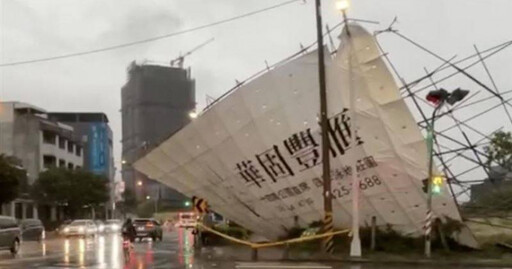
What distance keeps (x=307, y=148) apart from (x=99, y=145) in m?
115

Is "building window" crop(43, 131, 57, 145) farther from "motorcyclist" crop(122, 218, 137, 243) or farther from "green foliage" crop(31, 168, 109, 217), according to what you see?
"motorcyclist" crop(122, 218, 137, 243)

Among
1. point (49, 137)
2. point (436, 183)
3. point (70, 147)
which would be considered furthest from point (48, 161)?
point (436, 183)

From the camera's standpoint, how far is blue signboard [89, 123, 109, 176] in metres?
141

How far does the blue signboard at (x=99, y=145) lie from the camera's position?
14143 centimetres

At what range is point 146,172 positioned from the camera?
126 feet

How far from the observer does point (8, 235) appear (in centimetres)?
3841

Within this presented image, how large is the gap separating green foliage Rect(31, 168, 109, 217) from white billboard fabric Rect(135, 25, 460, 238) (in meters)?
62.8

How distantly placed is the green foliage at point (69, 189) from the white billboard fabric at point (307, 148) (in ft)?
206

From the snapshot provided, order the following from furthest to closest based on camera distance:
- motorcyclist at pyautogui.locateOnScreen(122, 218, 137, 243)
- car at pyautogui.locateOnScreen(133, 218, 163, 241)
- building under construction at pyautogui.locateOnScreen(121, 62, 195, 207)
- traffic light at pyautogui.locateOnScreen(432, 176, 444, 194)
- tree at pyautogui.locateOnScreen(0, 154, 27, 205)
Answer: building under construction at pyautogui.locateOnScreen(121, 62, 195, 207) < tree at pyautogui.locateOnScreen(0, 154, 27, 205) < car at pyautogui.locateOnScreen(133, 218, 163, 241) < motorcyclist at pyautogui.locateOnScreen(122, 218, 137, 243) < traffic light at pyautogui.locateOnScreen(432, 176, 444, 194)

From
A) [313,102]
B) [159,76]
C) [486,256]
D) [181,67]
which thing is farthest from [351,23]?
[181,67]

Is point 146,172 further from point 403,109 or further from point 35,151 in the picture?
point 35,151

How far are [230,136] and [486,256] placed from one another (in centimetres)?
1173

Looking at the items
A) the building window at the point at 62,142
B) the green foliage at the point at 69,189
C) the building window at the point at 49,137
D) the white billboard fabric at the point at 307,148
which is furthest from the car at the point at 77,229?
the building window at the point at 62,142

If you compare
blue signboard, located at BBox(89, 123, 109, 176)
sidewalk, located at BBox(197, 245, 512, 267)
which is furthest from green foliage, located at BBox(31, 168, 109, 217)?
sidewalk, located at BBox(197, 245, 512, 267)
